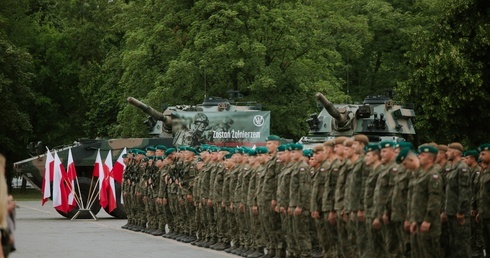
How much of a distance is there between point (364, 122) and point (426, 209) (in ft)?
44.7

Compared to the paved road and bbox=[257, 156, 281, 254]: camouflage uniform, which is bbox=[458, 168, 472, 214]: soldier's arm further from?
the paved road

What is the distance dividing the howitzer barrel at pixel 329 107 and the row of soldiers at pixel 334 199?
4.12m

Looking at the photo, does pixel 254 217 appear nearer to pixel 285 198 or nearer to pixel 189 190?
pixel 285 198

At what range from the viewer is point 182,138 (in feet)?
109

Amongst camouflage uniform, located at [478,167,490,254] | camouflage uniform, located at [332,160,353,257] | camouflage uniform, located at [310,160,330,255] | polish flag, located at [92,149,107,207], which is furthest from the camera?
polish flag, located at [92,149,107,207]

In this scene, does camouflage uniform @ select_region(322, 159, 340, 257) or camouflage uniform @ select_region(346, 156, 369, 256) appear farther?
camouflage uniform @ select_region(322, 159, 340, 257)

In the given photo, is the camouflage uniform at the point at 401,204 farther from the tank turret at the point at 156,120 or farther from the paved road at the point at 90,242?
the tank turret at the point at 156,120

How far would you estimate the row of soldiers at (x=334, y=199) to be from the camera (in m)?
15.9

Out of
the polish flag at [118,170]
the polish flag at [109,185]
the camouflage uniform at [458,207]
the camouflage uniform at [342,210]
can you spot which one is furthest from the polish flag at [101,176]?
the camouflage uniform at [458,207]

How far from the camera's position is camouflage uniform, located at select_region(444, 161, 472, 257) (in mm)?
16328

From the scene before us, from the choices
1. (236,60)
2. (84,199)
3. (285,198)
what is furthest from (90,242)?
(236,60)

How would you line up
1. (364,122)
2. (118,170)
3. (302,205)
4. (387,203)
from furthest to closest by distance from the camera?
(118,170)
(364,122)
(302,205)
(387,203)

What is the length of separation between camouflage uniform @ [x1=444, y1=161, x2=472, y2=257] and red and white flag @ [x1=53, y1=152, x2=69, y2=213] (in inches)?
682

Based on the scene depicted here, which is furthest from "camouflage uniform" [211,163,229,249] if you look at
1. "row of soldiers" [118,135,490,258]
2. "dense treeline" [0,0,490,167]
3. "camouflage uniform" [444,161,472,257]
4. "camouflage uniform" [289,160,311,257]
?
"dense treeline" [0,0,490,167]
